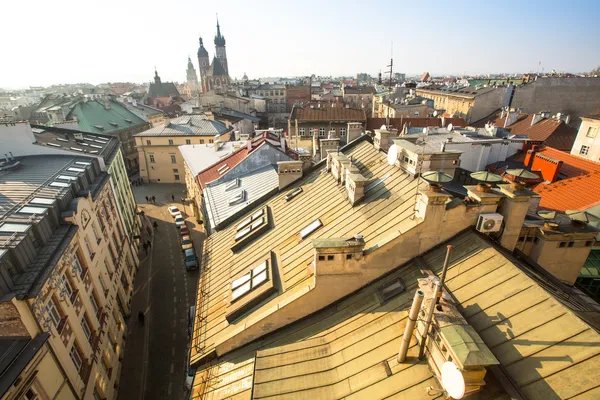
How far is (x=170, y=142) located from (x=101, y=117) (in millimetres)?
27273

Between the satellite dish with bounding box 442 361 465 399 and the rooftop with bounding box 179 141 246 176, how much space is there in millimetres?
38286

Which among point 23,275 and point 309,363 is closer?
point 309,363

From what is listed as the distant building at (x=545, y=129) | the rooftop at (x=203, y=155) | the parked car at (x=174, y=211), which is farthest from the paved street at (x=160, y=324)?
the distant building at (x=545, y=129)

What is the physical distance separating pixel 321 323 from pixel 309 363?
5.86ft

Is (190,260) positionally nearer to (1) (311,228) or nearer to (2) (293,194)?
(2) (293,194)

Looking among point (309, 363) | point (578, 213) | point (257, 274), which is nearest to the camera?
point (309, 363)

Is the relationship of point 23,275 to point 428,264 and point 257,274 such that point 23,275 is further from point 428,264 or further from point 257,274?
point 428,264

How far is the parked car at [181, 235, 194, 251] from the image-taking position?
3829 cm

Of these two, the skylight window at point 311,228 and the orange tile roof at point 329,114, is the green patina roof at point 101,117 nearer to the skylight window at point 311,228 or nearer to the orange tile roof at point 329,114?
the orange tile roof at point 329,114

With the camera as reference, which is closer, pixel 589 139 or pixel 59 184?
pixel 59 184

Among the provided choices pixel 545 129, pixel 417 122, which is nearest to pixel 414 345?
pixel 545 129

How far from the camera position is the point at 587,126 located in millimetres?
34531

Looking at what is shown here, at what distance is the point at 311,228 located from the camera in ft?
57.2

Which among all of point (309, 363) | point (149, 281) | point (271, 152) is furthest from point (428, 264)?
point (149, 281)
